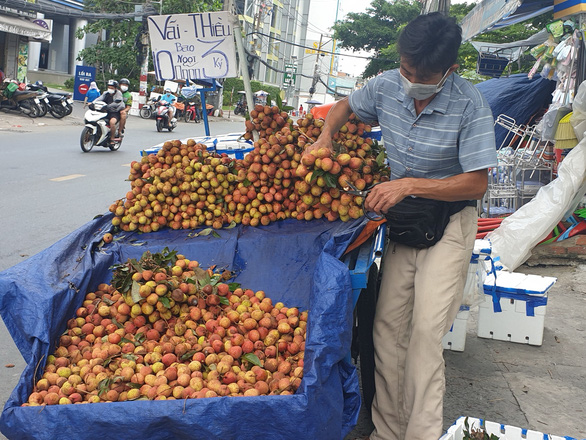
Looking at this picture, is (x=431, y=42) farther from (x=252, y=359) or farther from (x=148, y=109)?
(x=148, y=109)

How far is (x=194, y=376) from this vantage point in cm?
258

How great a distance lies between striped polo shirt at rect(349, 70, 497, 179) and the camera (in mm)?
2709

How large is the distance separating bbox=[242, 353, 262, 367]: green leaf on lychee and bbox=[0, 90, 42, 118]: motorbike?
17419 mm

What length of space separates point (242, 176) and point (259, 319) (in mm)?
1015

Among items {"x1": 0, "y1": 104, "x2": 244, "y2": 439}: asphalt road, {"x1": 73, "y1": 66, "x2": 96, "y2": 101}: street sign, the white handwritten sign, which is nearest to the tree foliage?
{"x1": 73, "y1": 66, "x2": 96, "y2": 101}: street sign

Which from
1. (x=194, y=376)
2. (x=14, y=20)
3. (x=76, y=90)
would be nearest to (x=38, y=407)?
(x=194, y=376)

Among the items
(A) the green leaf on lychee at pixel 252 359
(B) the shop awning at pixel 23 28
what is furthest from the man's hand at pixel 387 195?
(B) the shop awning at pixel 23 28

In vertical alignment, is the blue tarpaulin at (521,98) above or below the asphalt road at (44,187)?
above

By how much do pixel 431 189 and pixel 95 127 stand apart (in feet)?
38.2

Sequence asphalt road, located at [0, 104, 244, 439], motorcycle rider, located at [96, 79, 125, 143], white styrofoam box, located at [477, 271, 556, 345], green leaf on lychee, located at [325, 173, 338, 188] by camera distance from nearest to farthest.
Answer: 1. green leaf on lychee, located at [325, 173, 338, 188]
2. white styrofoam box, located at [477, 271, 556, 345]
3. asphalt road, located at [0, 104, 244, 439]
4. motorcycle rider, located at [96, 79, 125, 143]

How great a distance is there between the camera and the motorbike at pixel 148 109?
2459 cm

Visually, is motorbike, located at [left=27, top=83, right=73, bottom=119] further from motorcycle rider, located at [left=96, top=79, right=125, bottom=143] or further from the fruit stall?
the fruit stall

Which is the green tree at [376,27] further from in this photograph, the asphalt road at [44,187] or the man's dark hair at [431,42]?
the man's dark hair at [431,42]

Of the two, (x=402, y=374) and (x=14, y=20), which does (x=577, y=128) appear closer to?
(x=402, y=374)
